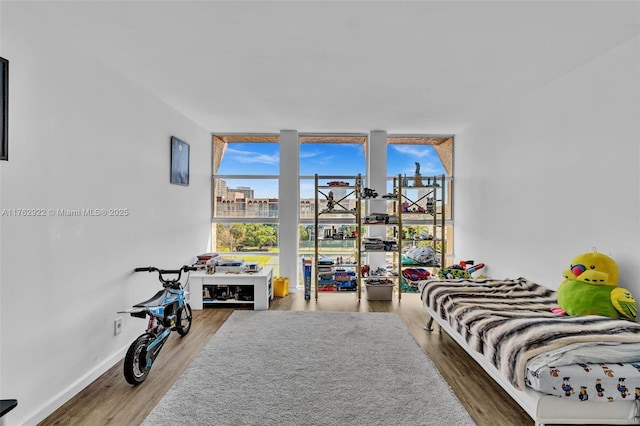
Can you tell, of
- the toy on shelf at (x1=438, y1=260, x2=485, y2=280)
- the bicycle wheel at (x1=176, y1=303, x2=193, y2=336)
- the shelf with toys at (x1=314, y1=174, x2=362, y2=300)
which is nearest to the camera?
the bicycle wheel at (x1=176, y1=303, x2=193, y2=336)

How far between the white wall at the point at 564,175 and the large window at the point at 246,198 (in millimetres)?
3041

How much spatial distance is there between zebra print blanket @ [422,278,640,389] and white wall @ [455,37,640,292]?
39 centimetres

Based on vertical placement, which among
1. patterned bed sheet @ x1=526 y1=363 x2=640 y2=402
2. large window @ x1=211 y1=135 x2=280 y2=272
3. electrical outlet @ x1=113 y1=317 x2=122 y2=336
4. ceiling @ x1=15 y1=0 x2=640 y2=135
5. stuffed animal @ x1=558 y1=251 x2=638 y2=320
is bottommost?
electrical outlet @ x1=113 y1=317 x2=122 y2=336

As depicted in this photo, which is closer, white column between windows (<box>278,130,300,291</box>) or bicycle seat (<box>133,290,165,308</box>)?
bicycle seat (<box>133,290,165,308</box>)

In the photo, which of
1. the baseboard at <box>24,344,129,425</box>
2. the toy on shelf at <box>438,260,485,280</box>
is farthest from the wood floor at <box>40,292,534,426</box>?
the toy on shelf at <box>438,260,485,280</box>

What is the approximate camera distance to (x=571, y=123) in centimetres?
278

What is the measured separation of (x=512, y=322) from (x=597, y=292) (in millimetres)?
728

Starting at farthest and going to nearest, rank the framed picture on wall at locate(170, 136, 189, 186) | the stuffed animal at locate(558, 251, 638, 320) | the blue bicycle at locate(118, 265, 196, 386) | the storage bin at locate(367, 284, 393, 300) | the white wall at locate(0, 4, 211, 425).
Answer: the storage bin at locate(367, 284, 393, 300), the framed picture on wall at locate(170, 136, 189, 186), the blue bicycle at locate(118, 265, 196, 386), the stuffed animal at locate(558, 251, 638, 320), the white wall at locate(0, 4, 211, 425)

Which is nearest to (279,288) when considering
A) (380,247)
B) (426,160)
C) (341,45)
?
(380,247)

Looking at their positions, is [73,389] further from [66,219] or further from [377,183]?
[377,183]

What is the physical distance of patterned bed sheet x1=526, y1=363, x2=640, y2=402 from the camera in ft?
5.57

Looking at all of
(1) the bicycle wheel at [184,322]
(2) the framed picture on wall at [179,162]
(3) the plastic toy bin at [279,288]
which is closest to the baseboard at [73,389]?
(1) the bicycle wheel at [184,322]

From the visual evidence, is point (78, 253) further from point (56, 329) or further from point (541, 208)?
point (541, 208)

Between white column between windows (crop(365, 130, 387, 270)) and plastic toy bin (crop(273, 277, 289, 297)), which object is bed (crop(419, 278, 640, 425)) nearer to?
white column between windows (crop(365, 130, 387, 270))
